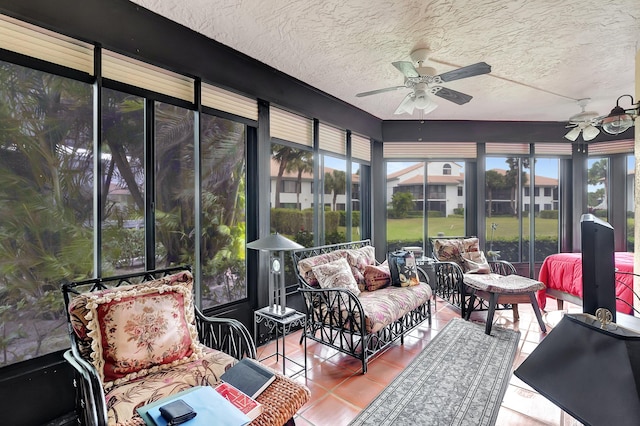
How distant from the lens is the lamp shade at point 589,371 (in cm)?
63

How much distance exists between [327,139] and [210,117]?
1699mm

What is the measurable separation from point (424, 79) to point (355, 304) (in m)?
2.00

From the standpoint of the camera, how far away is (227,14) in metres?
2.22

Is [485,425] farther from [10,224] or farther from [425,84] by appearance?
[10,224]

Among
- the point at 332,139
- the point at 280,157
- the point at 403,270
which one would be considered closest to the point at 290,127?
the point at 280,157

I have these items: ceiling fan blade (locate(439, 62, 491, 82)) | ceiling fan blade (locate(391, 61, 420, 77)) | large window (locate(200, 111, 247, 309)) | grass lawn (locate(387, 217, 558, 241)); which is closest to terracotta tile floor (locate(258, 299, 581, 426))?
large window (locate(200, 111, 247, 309))

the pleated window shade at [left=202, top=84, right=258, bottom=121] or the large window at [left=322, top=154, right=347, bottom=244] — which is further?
the large window at [left=322, top=154, right=347, bottom=244]

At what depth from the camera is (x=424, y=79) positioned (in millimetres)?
2590

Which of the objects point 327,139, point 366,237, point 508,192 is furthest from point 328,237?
point 508,192

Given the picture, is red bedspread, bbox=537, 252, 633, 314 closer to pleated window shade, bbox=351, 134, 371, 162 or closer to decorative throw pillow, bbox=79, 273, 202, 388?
pleated window shade, bbox=351, 134, 371, 162

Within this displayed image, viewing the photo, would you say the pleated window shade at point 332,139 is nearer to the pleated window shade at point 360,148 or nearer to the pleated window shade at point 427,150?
the pleated window shade at point 360,148

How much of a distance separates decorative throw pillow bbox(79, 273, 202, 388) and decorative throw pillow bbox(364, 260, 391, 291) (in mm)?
1949

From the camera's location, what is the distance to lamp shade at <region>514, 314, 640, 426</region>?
2.06 ft

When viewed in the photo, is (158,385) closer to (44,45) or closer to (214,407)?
(214,407)
